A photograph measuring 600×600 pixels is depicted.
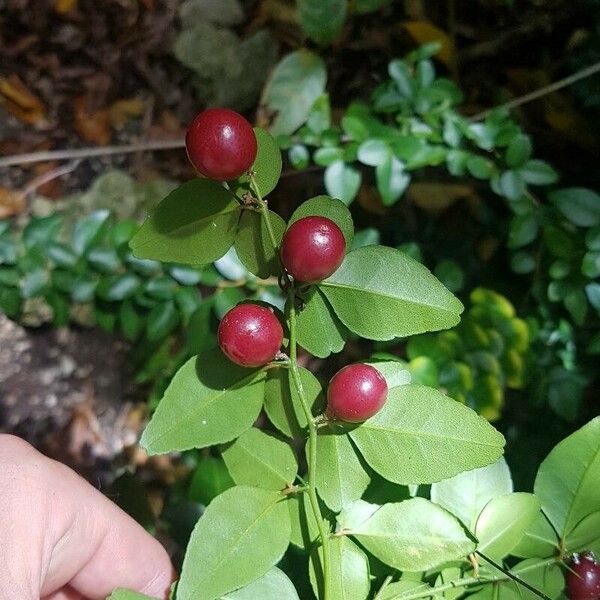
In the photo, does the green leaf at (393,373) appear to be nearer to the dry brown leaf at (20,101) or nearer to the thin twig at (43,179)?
the thin twig at (43,179)

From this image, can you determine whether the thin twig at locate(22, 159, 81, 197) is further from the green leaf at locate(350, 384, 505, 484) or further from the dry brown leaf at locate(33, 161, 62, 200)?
the green leaf at locate(350, 384, 505, 484)

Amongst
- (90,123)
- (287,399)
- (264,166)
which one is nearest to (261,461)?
(287,399)

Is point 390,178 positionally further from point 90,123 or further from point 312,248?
point 90,123

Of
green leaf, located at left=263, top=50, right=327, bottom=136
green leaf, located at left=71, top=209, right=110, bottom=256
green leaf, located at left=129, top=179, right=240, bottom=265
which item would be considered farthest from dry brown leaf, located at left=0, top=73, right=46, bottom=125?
green leaf, located at left=129, top=179, right=240, bottom=265

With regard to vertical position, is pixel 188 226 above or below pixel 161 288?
above

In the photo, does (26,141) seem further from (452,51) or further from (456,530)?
(456,530)

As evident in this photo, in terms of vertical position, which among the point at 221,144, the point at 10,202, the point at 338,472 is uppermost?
the point at 221,144

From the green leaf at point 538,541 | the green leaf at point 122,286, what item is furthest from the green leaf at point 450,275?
the green leaf at point 538,541

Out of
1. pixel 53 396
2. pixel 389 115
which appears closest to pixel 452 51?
pixel 389 115
